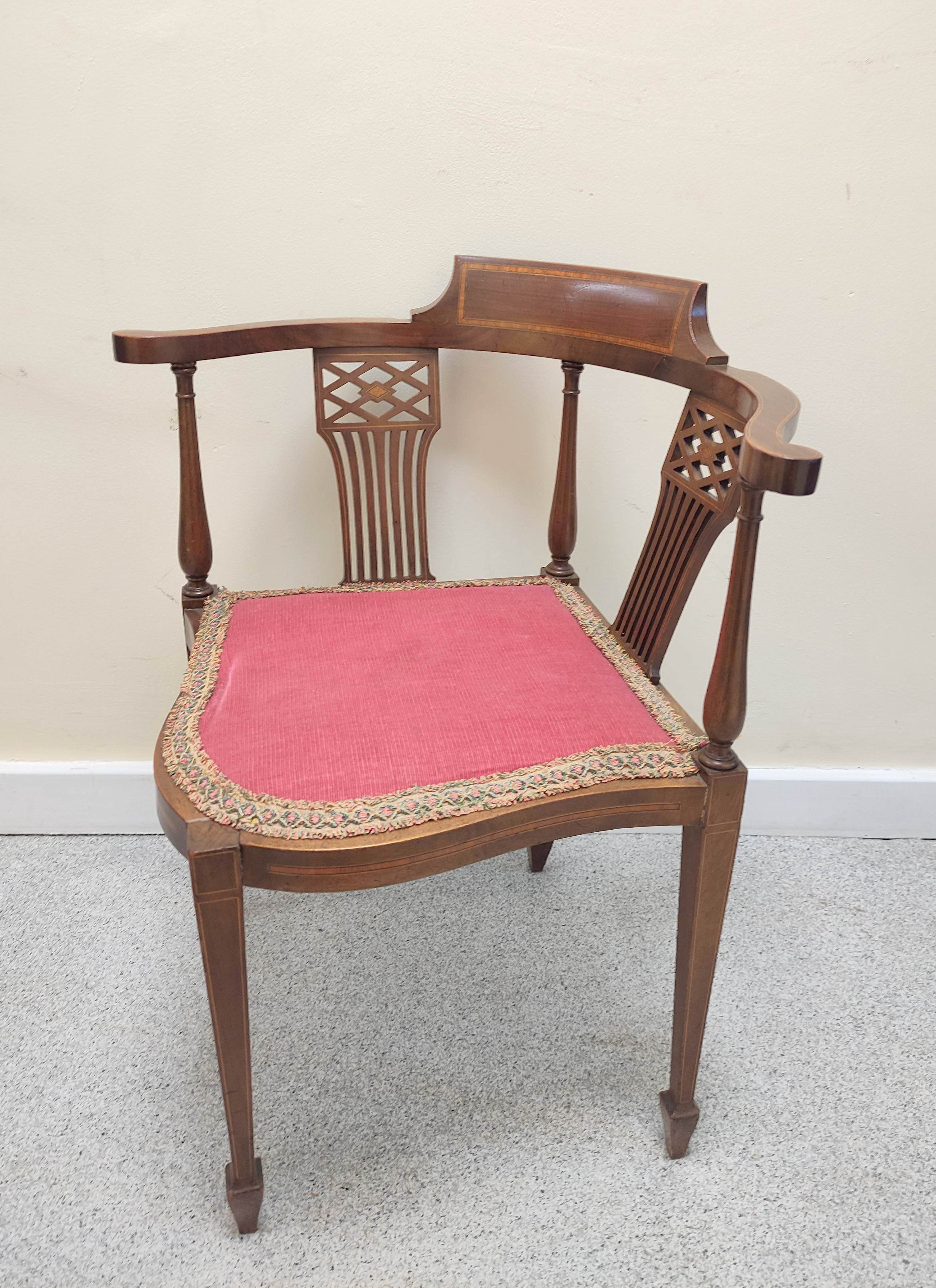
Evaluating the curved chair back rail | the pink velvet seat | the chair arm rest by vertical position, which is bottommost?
the pink velvet seat

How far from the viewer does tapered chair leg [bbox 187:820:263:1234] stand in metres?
0.93

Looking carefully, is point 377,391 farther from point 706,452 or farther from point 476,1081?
point 476,1081

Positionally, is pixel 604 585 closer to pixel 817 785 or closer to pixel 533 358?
pixel 533 358

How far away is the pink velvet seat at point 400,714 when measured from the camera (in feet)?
3.19

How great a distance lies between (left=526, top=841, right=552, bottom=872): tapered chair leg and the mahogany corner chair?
0.51m

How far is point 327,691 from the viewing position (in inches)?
44.0

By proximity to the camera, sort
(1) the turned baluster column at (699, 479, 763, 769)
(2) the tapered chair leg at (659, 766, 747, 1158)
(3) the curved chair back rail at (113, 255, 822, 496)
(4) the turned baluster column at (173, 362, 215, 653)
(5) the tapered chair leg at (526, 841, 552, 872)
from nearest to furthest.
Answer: (1) the turned baluster column at (699, 479, 763, 769)
(2) the tapered chair leg at (659, 766, 747, 1158)
(3) the curved chair back rail at (113, 255, 822, 496)
(4) the turned baluster column at (173, 362, 215, 653)
(5) the tapered chair leg at (526, 841, 552, 872)

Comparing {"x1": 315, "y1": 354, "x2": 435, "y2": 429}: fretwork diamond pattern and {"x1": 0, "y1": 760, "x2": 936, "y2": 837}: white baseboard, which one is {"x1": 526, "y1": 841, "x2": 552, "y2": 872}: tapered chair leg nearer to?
{"x1": 0, "y1": 760, "x2": 936, "y2": 837}: white baseboard

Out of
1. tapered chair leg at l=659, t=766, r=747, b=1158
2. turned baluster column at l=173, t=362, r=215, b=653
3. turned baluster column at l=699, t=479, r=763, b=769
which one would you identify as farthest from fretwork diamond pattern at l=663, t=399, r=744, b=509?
turned baluster column at l=173, t=362, r=215, b=653

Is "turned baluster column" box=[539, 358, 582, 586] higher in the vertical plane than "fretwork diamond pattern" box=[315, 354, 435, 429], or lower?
lower

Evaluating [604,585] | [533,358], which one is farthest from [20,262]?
[604,585]

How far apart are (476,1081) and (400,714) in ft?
1.93

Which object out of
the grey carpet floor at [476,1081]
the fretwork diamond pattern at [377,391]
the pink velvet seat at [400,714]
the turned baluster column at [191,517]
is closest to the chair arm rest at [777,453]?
the pink velvet seat at [400,714]

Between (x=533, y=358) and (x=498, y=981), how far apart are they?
3.24 ft
